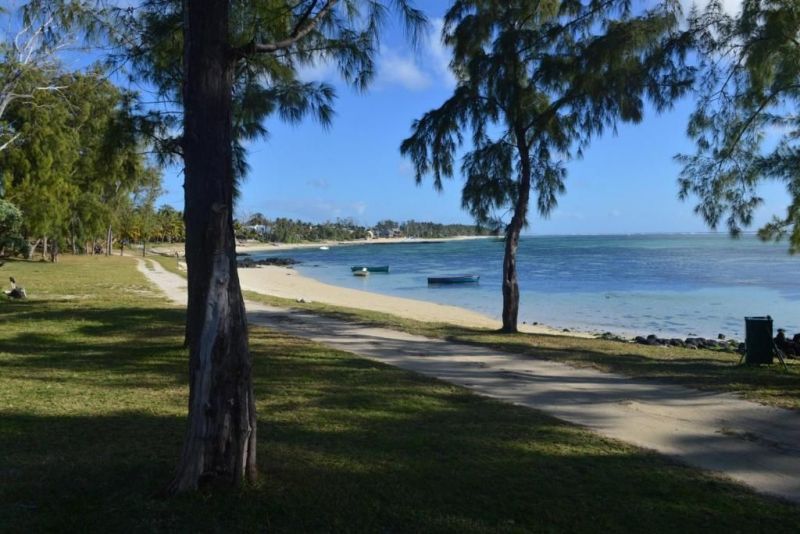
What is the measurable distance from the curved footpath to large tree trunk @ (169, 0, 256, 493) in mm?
3660

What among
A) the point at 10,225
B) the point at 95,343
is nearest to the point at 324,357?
the point at 95,343

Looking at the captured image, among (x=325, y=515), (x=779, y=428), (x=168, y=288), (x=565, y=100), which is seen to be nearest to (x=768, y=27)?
(x=565, y=100)

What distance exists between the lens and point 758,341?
988 cm

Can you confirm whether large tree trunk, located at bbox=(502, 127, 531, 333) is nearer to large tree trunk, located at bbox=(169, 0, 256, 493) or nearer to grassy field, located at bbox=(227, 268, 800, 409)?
Answer: grassy field, located at bbox=(227, 268, 800, 409)

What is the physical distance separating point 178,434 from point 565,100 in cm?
1101

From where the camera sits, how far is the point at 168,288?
25688 millimetres

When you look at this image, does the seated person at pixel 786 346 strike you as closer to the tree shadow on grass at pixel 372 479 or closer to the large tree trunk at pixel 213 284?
the tree shadow on grass at pixel 372 479

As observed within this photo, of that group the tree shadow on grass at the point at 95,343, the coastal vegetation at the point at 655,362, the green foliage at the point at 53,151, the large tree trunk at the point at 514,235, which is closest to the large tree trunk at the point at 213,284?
the tree shadow on grass at the point at 95,343

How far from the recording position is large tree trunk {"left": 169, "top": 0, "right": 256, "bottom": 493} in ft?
12.6

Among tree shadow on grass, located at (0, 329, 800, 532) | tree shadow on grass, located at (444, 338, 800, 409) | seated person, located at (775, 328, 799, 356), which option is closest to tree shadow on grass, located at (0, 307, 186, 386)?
tree shadow on grass, located at (0, 329, 800, 532)

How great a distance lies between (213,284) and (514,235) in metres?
11.3

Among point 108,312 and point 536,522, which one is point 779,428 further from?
point 108,312

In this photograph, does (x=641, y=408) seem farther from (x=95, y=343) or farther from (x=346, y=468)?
(x=95, y=343)

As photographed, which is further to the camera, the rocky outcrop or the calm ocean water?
the calm ocean water
